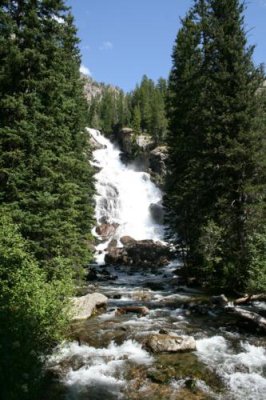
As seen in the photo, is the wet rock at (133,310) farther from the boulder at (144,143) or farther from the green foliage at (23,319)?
the boulder at (144,143)

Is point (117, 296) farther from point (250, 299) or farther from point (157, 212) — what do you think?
point (157, 212)

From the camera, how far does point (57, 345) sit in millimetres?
12484

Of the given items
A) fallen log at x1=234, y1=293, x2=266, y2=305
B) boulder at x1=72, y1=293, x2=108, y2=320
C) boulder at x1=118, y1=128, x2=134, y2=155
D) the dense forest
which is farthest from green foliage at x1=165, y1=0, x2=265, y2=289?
boulder at x1=118, y1=128, x2=134, y2=155

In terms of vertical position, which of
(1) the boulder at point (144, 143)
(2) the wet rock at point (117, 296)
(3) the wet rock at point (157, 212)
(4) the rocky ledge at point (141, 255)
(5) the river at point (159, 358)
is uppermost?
(1) the boulder at point (144, 143)

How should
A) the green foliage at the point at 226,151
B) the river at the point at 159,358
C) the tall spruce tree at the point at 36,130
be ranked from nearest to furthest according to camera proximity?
1. the river at the point at 159,358
2. the tall spruce tree at the point at 36,130
3. the green foliage at the point at 226,151

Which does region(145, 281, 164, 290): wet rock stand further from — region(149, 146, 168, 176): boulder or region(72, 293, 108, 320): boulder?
region(149, 146, 168, 176): boulder

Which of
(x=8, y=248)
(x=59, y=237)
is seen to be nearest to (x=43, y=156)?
(x=59, y=237)

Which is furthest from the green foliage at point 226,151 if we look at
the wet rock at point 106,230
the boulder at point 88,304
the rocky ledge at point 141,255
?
the wet rock at point 106,230

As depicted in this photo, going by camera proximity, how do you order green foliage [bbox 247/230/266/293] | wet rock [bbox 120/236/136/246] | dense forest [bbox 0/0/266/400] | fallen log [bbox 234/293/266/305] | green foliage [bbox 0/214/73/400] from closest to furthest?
green foliage [bbox 0/214/73/400]
dense forest [bbox 0/0/266/400]
green foliage [bbox 247/230/266/293]
fallen log [bbox 234/293/266/305]
wet rock [bbox 120/236/136/246]

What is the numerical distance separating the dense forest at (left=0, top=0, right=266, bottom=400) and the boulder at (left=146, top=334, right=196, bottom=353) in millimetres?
2950

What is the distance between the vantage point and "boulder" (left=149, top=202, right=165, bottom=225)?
2397 inches

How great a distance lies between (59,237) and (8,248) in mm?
4726

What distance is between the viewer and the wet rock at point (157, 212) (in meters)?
60.9

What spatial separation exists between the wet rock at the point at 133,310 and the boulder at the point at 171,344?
4919 mm
